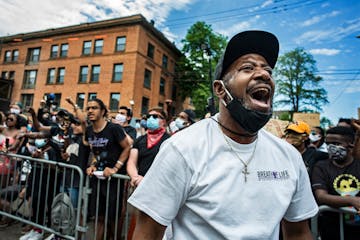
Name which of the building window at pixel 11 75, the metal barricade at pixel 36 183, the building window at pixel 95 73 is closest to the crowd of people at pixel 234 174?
the metal barricade at pixel 36 183

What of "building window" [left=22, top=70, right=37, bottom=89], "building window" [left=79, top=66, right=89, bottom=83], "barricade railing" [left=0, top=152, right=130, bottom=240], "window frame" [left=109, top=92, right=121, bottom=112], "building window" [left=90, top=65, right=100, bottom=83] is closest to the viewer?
"barricade railing" [left=0, top=152, right=130, bottom=240]

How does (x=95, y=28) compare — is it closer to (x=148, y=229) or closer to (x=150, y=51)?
(x=150, y=51)

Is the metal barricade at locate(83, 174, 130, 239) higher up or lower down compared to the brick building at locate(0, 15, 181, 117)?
lower down

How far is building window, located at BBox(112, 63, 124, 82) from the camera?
23.1m

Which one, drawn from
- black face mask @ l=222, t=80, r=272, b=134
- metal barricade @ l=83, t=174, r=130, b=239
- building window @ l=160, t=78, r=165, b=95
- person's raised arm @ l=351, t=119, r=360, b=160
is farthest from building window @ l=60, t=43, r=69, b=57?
black face mask @ l=222, t=80, r=272, b=134

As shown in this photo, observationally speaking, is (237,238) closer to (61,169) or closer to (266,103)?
(266,103)

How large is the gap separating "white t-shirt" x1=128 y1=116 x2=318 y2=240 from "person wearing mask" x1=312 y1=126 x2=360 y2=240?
1.49m

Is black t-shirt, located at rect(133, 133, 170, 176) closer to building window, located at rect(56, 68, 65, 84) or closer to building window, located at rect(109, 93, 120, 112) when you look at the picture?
building window, located at rect(109, 93, 120, 112)

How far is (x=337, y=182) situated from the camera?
2574 mm

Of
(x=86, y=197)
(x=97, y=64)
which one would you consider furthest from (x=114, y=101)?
(x=86, y=197)

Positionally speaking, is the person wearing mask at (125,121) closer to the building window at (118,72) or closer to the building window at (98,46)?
the building window at (118,72)

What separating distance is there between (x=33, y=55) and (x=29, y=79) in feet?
9.50

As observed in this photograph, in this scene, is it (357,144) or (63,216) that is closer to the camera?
(357,144)

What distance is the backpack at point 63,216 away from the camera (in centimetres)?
354
